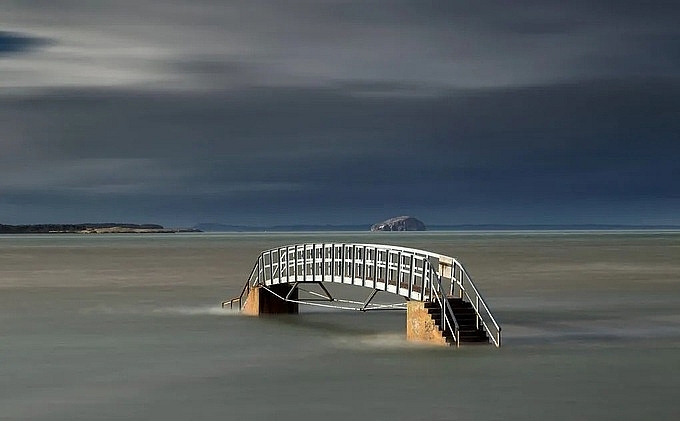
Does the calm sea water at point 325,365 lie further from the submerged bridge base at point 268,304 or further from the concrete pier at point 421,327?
the submerged bridge base at point 268,304

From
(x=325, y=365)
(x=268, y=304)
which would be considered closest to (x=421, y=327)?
(x=325, y=365)

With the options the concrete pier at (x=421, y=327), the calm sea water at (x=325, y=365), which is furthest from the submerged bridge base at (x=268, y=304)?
the concrete pier at (x=421, y=327)

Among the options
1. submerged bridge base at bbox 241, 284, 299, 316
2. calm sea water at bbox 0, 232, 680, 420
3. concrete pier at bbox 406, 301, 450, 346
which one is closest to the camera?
calm sea water at bbox 0, 232, 680, 420

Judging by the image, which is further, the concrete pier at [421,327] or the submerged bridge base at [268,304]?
the submerged bridge base at [268,304]

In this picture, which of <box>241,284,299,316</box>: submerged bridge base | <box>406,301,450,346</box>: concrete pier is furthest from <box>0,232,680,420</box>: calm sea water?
<box>241,284,299,316</box>: submerged bridge base

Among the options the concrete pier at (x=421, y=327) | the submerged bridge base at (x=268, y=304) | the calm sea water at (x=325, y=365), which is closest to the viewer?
the calm sea water at (x=325, y=365)

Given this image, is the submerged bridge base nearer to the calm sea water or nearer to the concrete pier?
the calm sea water

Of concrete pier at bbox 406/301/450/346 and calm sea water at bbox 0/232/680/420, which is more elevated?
concrete pier at bbox 406/301/450/346

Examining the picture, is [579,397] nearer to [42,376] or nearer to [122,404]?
[122,404]

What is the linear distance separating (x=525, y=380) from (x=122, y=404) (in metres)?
8.18

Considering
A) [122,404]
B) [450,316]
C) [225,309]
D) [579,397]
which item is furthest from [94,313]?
[579,397]

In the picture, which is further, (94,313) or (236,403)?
(94,313)

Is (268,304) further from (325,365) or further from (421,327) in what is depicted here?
(325,365)

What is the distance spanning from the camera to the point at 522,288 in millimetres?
61219
